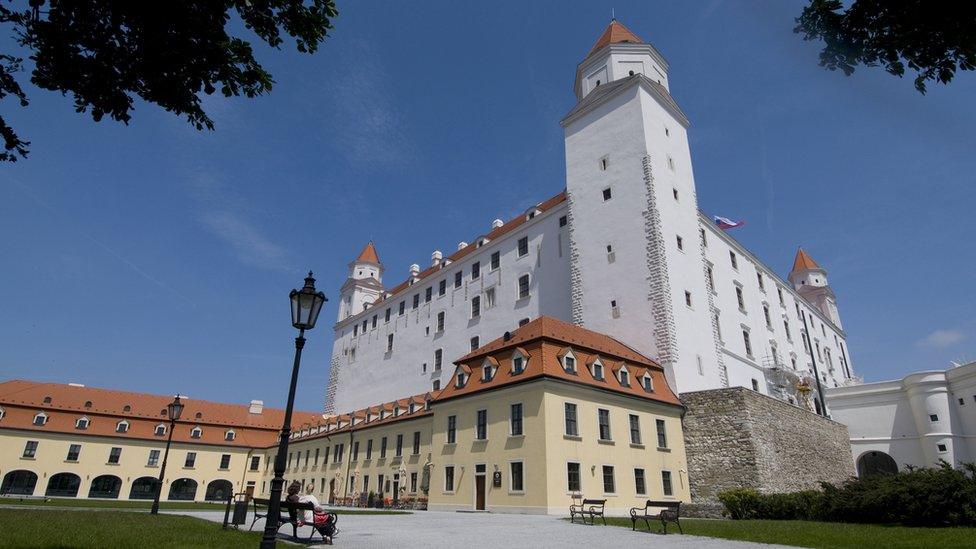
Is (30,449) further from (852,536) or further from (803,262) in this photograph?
(803,262)

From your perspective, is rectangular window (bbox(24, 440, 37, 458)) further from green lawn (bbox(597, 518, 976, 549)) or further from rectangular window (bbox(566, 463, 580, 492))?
green lawn (bbox(597, 518, 976, 549))

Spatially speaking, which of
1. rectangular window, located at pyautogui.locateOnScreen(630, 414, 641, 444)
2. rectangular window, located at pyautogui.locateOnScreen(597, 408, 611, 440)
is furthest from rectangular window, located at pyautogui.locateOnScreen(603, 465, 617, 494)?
rectangular window, located at pyautogui.locateOnScreen(630, 414, 641, 444)

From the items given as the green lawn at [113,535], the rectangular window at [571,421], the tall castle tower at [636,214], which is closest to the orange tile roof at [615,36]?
the tall castle tower at [636,214]

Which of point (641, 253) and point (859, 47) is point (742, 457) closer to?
point (641, 253)

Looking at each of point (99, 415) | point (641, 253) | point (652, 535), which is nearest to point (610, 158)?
point (641, 253)

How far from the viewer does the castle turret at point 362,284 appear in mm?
61250

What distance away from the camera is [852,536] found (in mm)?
11961

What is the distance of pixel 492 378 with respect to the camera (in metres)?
26.2

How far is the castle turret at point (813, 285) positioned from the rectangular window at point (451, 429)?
176 ft

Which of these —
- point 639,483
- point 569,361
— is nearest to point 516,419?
point 569,361

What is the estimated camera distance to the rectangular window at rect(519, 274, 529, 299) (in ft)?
129

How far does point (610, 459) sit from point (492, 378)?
6435 millimetres

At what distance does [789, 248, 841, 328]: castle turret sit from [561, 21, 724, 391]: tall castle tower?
38.0 meters

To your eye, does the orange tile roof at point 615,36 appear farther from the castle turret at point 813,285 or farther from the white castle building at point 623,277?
the castle turret at point 813,285
